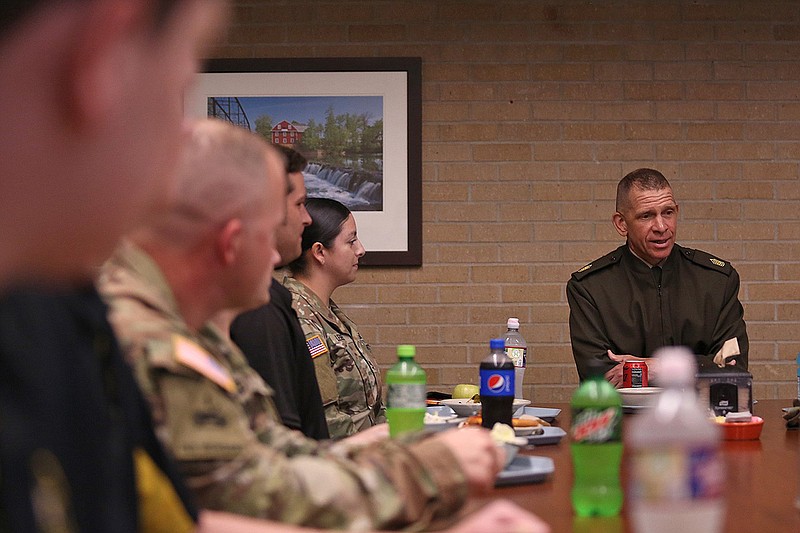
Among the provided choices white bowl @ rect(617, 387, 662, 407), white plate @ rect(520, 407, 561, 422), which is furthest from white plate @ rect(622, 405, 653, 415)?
white plate @ rect(520, 407, 561, 422)

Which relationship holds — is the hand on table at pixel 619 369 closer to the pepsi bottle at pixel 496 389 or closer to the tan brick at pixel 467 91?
the pepsi bottle at pixel 496 389

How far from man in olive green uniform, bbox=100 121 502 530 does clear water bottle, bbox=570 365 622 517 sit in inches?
6.0

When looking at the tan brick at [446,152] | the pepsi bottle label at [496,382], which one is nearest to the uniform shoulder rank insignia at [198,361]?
the pepsi bottle label at [496,382]

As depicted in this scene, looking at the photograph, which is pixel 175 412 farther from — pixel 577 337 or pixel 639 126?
pixel 639 126

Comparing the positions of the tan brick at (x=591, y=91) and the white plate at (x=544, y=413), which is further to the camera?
the tan brick at (x=591, y=91)

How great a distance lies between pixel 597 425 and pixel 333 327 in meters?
1.89

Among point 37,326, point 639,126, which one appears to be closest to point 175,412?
point 37,326

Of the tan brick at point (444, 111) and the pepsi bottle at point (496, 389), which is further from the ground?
the tan brick at point (444, 111)

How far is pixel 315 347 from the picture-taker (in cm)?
293

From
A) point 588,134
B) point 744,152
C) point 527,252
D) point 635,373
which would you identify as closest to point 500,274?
point 527,252

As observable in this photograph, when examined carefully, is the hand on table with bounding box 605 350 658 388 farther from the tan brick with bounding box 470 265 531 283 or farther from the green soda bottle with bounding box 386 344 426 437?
the green soda bottle with bounding box 386 344 426 437

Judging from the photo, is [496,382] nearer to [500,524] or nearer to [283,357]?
[283,357]

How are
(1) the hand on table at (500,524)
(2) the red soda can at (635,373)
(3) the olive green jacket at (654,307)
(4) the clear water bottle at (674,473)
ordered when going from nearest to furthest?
(4) the clear water bottle at (674,473) < (1) the hand on table at (500,524) < (2) the red soda can at (635,373) < (3) the olive green jacket at (654,307)

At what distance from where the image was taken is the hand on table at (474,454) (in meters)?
1.30
